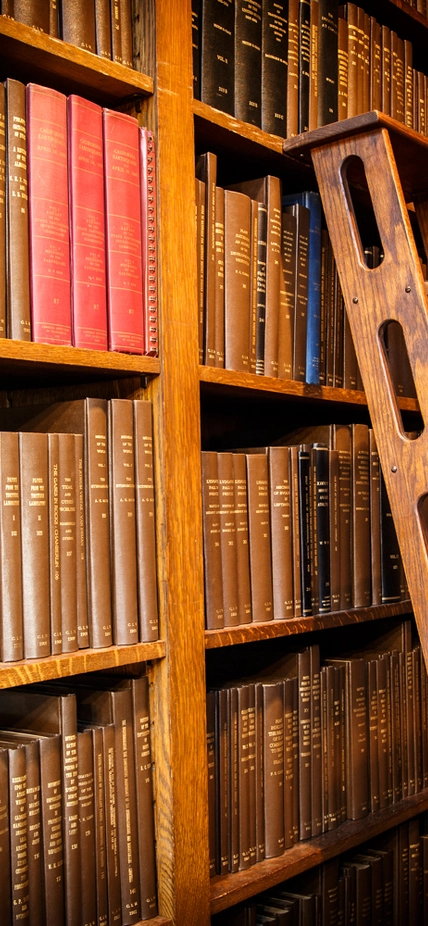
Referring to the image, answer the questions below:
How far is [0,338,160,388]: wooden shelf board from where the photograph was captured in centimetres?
110

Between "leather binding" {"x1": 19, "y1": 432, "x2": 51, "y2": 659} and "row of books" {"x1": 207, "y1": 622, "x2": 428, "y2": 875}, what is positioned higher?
"leather binding" {"x1": 19, "y1": 432, "x2": 51, "y2": 659}

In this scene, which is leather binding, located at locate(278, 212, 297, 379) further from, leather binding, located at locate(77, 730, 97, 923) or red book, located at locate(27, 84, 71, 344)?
leather binding, located at locate(77, 730, 97, 923)

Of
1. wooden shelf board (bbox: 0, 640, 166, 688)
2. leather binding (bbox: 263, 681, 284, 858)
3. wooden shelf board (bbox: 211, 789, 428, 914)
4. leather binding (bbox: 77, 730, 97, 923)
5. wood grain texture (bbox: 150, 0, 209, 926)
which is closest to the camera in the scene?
wooden shelf board (bbox: 0, 640, 166, 688)

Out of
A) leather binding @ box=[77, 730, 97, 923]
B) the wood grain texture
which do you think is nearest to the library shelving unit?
the wood grain texture

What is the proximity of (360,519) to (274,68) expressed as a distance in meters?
0.76

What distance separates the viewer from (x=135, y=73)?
49.9 inches

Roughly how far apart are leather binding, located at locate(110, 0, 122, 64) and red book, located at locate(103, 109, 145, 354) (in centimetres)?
8

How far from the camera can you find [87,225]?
120 cm

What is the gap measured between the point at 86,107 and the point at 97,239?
164mm

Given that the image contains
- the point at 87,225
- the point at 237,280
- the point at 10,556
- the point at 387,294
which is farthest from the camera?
the point at 237,280

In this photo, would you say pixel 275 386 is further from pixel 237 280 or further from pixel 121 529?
pixel 121 529

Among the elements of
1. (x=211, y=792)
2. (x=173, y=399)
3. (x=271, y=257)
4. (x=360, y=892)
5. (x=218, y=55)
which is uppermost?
(x=218, y=55)

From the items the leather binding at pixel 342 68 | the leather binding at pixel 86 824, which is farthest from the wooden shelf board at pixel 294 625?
the leather binding at pixel 342 68

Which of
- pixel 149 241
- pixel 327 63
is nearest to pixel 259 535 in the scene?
pixel 149 241
